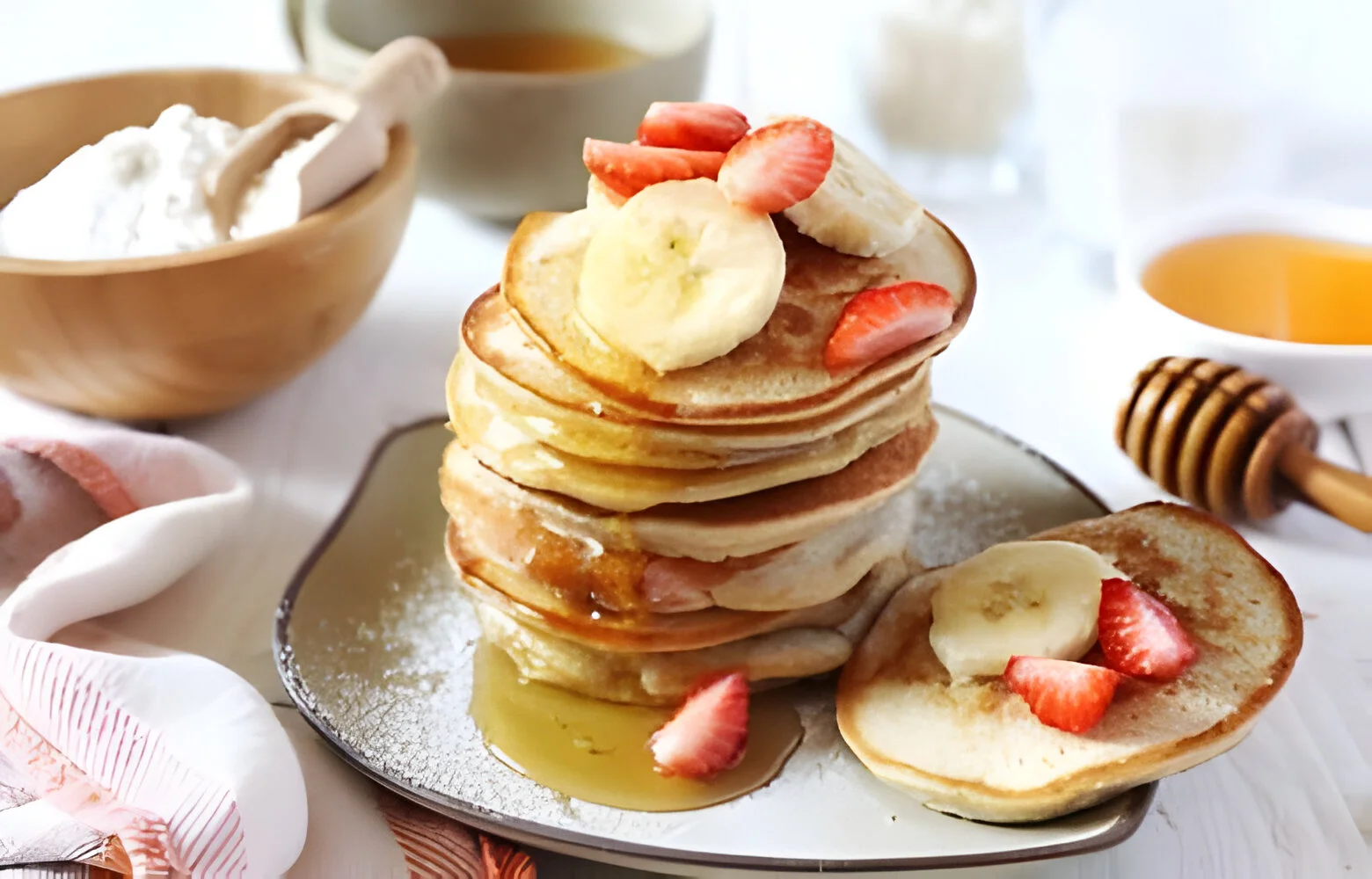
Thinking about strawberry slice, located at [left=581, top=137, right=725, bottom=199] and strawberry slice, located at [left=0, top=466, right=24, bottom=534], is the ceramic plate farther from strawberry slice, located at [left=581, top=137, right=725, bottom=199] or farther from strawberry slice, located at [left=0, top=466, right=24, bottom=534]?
strawberry slice, located at [left=581, top=137, right=725, bottom=199]

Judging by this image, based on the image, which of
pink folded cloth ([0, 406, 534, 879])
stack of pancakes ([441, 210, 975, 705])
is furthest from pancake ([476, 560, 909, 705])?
pink folded cloth ([0, 406, 534, 879])

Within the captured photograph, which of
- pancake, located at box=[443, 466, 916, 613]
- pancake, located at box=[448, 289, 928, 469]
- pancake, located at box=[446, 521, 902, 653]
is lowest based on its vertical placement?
pancake, located at box=[446, 521, 902, 653]

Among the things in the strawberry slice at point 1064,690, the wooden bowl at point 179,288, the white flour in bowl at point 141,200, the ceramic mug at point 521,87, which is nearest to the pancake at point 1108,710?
the strawberry slice at point 1064,690

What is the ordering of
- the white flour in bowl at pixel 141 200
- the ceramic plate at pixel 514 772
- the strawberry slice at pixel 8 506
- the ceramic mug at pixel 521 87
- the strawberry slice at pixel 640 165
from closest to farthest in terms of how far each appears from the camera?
1. the ceramic plate at pixel 514 772
2. the strawberry slice at pixel 640 165
3. the strawberry slice at pixel 8 506
4. the white flour in bowl at pixel 141 200
5. the ceramic mug at pixel 521 87

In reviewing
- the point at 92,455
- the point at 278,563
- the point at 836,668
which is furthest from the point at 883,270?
the point at 92,455

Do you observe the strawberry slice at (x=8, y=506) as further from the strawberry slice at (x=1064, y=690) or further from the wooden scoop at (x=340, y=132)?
the strawberry slice at (x=1064, y=690)

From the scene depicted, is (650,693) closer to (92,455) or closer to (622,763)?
(622,763)
